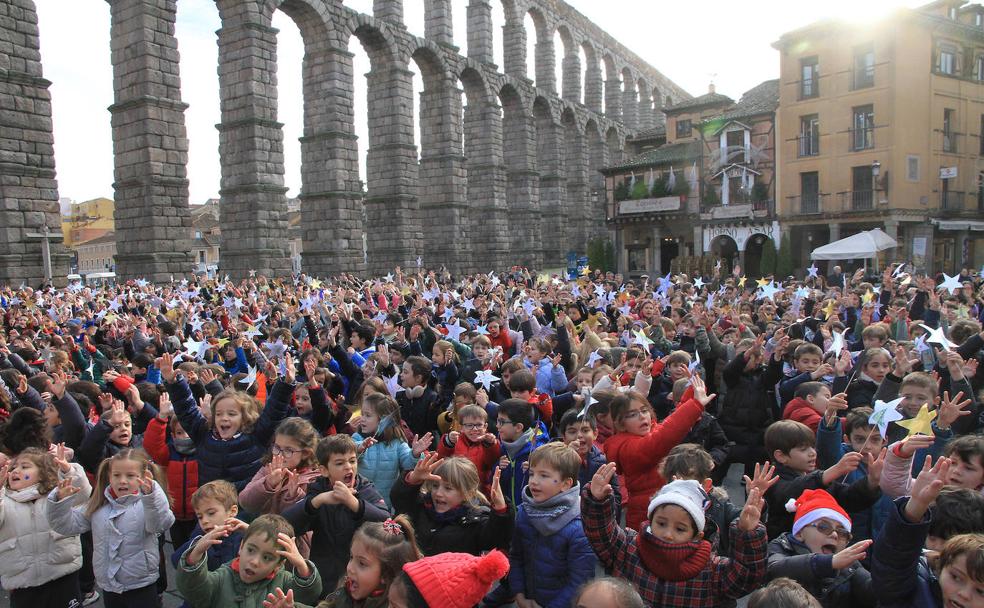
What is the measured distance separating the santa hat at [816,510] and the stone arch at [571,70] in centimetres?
4692

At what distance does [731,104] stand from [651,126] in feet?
68.3

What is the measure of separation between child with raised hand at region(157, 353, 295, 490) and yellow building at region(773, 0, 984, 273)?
1245 inches

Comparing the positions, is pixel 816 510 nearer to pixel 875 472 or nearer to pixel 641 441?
pixel 875 472

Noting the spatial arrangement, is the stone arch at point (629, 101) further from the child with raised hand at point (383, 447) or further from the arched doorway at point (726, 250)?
the child with raised hand at point (383, 447)

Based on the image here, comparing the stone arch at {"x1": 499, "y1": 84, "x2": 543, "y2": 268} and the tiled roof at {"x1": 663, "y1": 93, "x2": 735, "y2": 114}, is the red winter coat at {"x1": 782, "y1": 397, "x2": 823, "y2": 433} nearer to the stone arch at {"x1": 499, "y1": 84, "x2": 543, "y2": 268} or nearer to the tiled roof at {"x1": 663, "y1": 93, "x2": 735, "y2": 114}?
the stone arch at {"x1": 499, "y1": 84, "x2": 543, "y2": 268}

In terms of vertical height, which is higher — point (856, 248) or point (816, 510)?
point (856, 248)

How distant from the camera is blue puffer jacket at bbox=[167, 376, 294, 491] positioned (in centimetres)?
476

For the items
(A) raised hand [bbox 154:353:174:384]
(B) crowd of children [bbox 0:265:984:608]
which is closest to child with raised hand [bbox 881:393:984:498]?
(B) crowd of children [bbox 0:265:984:608]

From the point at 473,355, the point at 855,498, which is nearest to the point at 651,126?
the point at 473,355

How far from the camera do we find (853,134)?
31875 millimetres

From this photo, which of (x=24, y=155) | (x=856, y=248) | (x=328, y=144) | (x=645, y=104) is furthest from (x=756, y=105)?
(x=24, y=155)

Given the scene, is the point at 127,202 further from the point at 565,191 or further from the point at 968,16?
the point at 968,16

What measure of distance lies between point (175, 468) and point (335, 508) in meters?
1.81

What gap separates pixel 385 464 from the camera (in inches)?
187
